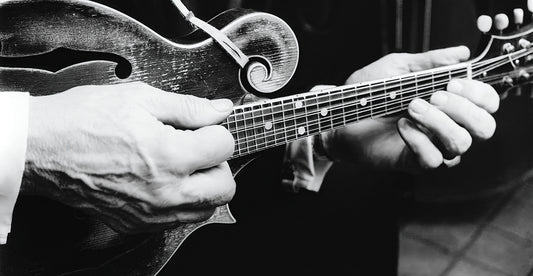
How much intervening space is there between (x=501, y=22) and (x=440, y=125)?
0.21 meters

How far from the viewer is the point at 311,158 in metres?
1.07

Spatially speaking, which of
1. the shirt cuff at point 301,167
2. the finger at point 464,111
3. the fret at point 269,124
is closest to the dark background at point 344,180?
the shirt cuff at point 301,167

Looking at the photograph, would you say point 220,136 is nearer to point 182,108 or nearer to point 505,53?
point 182,108

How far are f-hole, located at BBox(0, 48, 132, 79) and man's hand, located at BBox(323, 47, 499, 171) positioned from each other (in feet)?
1.51

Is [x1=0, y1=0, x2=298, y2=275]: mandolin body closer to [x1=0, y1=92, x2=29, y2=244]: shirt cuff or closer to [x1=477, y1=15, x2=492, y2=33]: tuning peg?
[x1=0, y1=92, x2=29, y2=244]: shirt cuff

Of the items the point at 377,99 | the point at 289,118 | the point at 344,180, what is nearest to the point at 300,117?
the point at 289,118

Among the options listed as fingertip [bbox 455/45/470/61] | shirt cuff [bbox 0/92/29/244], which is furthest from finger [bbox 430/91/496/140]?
shirt cuff [bbox 0/92/29/244]

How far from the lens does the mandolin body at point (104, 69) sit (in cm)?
67

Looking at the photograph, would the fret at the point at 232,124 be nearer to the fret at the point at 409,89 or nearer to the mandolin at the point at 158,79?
the mandolin at the point at 158,79

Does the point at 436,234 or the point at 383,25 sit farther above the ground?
the point at 383,25

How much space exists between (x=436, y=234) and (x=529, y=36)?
88 cm

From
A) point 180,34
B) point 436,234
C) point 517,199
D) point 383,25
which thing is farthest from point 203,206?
point 517,199

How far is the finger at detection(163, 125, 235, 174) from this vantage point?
60 cm

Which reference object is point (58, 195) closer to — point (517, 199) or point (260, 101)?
point (260, 101)
